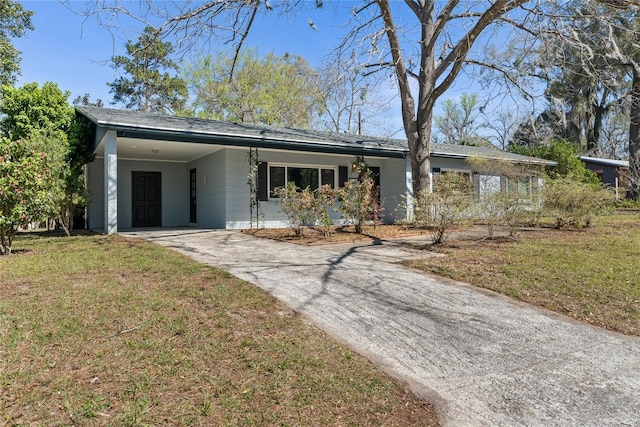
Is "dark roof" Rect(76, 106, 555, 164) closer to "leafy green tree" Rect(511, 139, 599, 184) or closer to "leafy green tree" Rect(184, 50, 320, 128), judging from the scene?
"leafy green tree" Rect(511, 139, 599, 184)

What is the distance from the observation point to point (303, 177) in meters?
13.2

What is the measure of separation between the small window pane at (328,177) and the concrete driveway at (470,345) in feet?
26.8

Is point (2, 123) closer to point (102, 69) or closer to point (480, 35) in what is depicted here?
point (102, 69)

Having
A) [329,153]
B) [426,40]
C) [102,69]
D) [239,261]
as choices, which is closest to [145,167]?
[102,69]

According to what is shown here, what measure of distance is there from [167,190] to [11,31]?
46.7ft

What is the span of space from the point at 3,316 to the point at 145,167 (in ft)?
37.1

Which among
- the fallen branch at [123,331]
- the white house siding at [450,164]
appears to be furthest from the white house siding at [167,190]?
the fallen branch at [123,331]

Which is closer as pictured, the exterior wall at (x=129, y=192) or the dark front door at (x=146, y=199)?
the exterior wall at (x=129, y=192)

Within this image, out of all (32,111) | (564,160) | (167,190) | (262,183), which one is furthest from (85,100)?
(564,160)

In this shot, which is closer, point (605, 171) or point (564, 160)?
point (564, 160)

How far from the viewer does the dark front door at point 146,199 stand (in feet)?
44.9

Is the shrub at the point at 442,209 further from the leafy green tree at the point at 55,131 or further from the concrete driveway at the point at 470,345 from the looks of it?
the leafy green tree at the point at 55,131

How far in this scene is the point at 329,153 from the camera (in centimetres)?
1268

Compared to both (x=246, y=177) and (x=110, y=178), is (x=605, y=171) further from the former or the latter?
(x=110, y=178)
